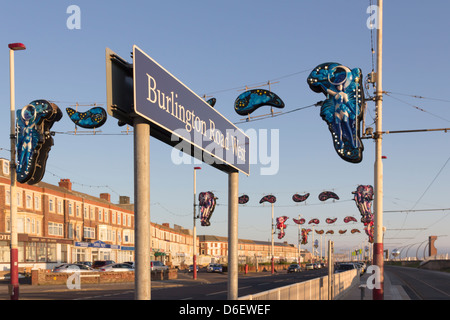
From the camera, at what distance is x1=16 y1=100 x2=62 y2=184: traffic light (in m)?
21.5

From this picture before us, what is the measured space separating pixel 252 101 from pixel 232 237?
643 cm

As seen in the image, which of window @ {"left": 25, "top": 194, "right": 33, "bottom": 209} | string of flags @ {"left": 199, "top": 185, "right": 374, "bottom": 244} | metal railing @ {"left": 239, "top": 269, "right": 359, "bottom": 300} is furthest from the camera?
window @ {"left": 25, "top": 194, "right": 33, "bottom": 209}

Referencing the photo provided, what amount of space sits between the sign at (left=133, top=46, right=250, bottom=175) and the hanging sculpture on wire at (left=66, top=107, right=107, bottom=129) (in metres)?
4.64

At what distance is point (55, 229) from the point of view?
62.2 m

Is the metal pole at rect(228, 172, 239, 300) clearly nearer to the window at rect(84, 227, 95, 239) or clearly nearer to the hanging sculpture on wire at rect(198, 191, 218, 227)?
the hanging sculpture on wire at rect(198, 191, 218, 227)

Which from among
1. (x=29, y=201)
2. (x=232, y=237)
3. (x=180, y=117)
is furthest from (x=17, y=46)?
(x=29, y=201)

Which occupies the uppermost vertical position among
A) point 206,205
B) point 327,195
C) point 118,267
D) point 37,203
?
point 206,205

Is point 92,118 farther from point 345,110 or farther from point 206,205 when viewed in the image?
point 206,205

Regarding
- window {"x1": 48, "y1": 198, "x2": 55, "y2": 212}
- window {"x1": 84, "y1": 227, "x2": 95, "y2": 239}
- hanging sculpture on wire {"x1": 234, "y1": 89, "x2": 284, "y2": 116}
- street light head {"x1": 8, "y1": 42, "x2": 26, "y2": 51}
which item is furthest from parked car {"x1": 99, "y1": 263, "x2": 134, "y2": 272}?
hanging sculpture on wire {"x1": 234, "y1": 89, "x2": 284, "y2": 116}

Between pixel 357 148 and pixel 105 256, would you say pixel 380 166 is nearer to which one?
pixel 357 148

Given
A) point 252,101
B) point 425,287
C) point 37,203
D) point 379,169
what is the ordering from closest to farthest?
1. point 252,101
2. point 379,169
3. point 425,287
4. point 37,203

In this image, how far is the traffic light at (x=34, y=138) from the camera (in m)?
21.5

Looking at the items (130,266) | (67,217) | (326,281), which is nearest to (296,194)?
(130,266)
